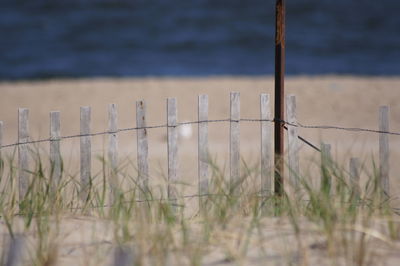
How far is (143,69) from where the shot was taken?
71.7ft

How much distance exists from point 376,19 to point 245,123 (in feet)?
55.5

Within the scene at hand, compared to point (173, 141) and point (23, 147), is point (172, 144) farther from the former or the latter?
point (23, 147)

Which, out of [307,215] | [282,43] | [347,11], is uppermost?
[347,11]

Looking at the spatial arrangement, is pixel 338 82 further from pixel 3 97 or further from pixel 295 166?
pixel 295 166

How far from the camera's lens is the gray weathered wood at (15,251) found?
3.92 meters

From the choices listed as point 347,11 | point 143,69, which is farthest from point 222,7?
point 143,69

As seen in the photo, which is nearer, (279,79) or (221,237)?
(221,237)

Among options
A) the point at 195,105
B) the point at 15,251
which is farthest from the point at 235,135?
the point at 195,105

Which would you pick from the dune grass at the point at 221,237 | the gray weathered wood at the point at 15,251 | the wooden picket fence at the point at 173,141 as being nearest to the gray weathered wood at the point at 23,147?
the wooden picket fence at the point at 173,141

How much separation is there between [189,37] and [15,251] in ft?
69.3

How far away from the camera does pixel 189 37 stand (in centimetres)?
2473

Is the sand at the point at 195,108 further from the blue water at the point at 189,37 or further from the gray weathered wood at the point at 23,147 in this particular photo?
the blue water at the point at 189,37

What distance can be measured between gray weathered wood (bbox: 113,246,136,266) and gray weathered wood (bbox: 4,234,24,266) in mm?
535

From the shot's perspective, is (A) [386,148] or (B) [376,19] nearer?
(A) [386,148]
